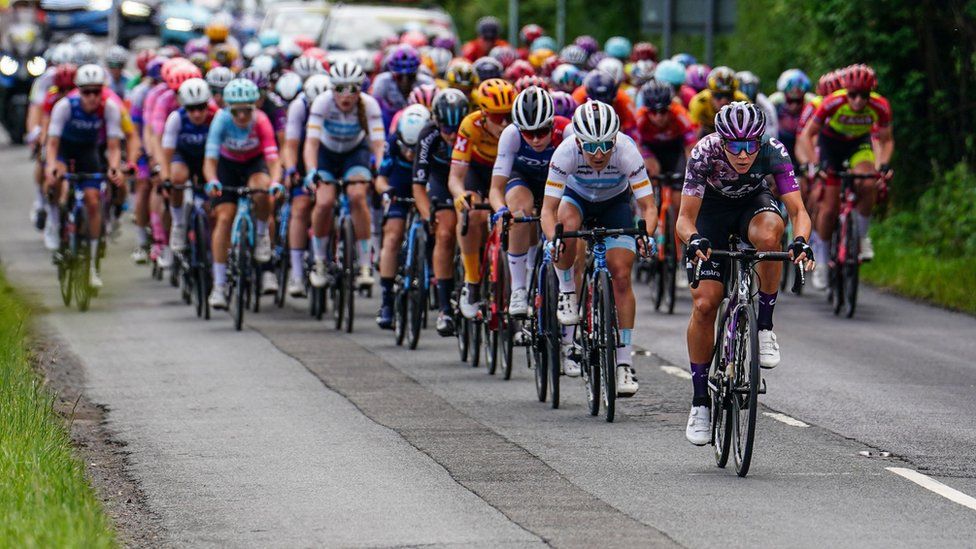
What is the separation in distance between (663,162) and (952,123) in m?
6.73

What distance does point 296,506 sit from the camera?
30.2 ft

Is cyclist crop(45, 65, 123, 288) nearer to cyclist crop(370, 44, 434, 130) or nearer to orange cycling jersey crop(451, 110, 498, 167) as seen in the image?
cyclist crop(370, 44, 434, 130)

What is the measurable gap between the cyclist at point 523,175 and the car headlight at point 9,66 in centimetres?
2598

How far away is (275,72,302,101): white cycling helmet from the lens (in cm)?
1955

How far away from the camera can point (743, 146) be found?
9922mm

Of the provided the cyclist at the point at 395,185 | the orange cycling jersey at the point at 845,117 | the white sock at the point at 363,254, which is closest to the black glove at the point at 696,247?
the cyclist at the point at 395,185

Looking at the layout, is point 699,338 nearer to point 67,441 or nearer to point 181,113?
point 67,441

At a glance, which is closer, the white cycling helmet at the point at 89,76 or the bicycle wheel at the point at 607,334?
the bicycle wheel at the point at 607,334

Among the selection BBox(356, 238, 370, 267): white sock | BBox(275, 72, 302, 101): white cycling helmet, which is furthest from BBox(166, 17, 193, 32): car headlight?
BBox(356, 238, 370, 267): white sock

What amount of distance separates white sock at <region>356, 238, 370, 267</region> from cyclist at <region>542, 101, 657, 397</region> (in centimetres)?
432

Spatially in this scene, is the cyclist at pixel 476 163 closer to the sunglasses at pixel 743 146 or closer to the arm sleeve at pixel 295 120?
the arm sleeve at pixel 295 120

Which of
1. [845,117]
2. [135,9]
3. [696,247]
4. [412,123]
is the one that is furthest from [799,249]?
[135,9]

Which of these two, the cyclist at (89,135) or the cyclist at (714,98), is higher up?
the cyclist at (714,98)

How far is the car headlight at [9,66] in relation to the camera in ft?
123
